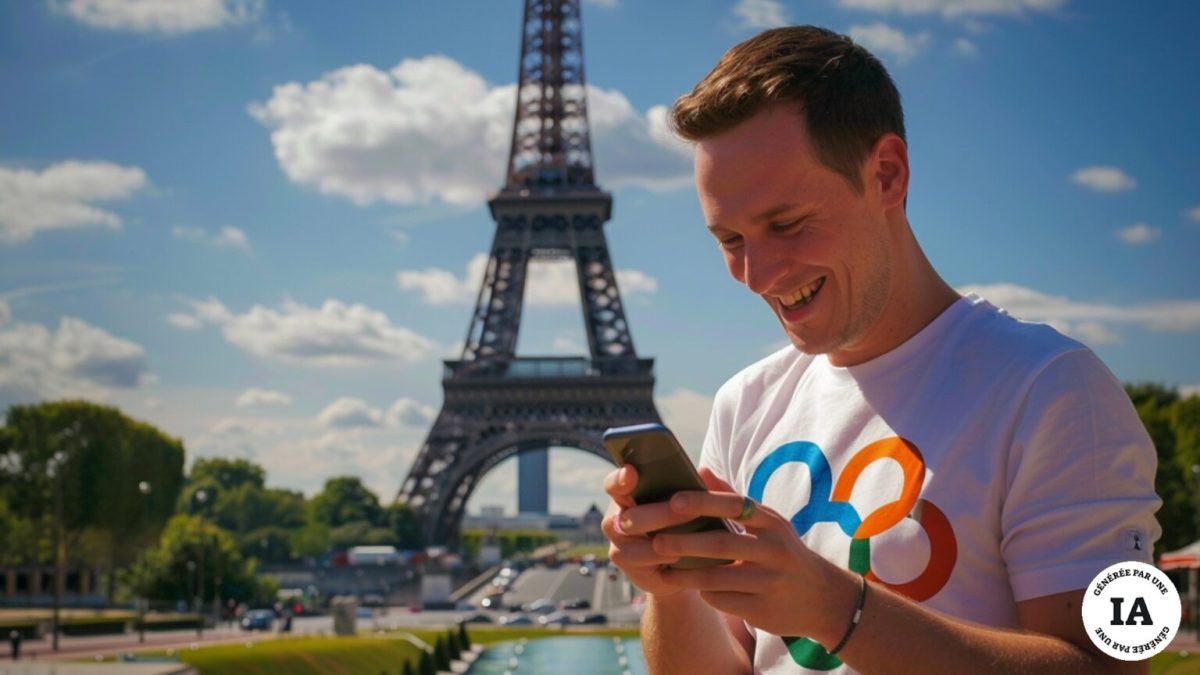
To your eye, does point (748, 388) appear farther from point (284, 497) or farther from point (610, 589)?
point (284, 497)

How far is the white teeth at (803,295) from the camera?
9.01 feet

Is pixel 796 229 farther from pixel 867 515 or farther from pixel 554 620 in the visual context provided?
pixel 554 620

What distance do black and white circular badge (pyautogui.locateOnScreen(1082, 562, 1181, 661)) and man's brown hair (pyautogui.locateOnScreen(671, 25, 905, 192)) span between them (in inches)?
33.5

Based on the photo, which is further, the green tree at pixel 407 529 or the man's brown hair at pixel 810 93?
the green tree at pixel 407 529

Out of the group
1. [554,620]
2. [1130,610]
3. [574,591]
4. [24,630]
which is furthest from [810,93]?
[574,591]

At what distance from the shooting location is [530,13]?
225 ft

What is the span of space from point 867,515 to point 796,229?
0.56 meters

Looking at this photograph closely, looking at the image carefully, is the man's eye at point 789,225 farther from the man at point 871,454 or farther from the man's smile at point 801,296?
the man's smile at point 801,296

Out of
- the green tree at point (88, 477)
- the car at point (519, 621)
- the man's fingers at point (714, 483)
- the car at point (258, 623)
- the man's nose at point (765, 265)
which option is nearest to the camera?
the man's fingers at point (714, 483)

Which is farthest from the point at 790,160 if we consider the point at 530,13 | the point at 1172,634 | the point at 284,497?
the point at 284,497

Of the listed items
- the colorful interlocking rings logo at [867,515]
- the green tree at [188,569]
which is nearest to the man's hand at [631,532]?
the colorful interlocking rings logo at [867,515]

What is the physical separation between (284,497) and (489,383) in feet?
216

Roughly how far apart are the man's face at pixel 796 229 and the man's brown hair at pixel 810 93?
0.09 feet

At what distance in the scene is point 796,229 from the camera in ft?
8.79
